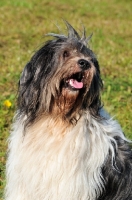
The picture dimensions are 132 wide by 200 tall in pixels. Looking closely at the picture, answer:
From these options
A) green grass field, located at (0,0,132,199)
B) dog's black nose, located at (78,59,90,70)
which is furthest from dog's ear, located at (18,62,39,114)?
green grass field, located at (0,0,132,199)

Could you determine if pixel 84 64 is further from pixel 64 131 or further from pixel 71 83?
pixel 64 131

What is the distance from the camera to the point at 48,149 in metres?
4.41

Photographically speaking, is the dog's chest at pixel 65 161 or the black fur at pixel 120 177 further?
the black fur at pixel 120 177

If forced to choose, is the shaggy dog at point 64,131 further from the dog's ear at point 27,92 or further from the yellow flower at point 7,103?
the yellow flower at point 7,103

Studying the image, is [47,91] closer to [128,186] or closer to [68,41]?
[68,41]

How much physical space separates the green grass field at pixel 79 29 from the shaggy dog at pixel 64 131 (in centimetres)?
108

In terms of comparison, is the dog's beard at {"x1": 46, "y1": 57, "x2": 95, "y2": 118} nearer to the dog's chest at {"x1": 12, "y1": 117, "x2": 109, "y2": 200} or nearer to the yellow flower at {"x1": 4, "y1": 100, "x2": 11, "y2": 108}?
the dog's chest at {"x1": 12, "y1": 117, "x2": 109, "y2": 200}

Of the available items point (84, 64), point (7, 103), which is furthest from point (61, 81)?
point (7, 103)

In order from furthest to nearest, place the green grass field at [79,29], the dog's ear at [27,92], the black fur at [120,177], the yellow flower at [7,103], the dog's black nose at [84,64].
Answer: the green grass field at [79,29] < the yellow flower at [7,103] < the black fur at [120,177] < the dog's ear at [27,92] < the dog's black nose at [84,64]

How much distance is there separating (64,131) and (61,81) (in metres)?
0.45

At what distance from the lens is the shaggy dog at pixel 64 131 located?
4234mm

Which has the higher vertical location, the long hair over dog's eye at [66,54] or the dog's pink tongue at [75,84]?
the long hair over dog's eye at [66,54]

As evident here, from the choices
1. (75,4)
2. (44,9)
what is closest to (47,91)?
(44,9)

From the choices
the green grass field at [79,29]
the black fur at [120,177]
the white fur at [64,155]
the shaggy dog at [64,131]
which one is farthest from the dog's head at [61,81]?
the green grass field at [79,29]
